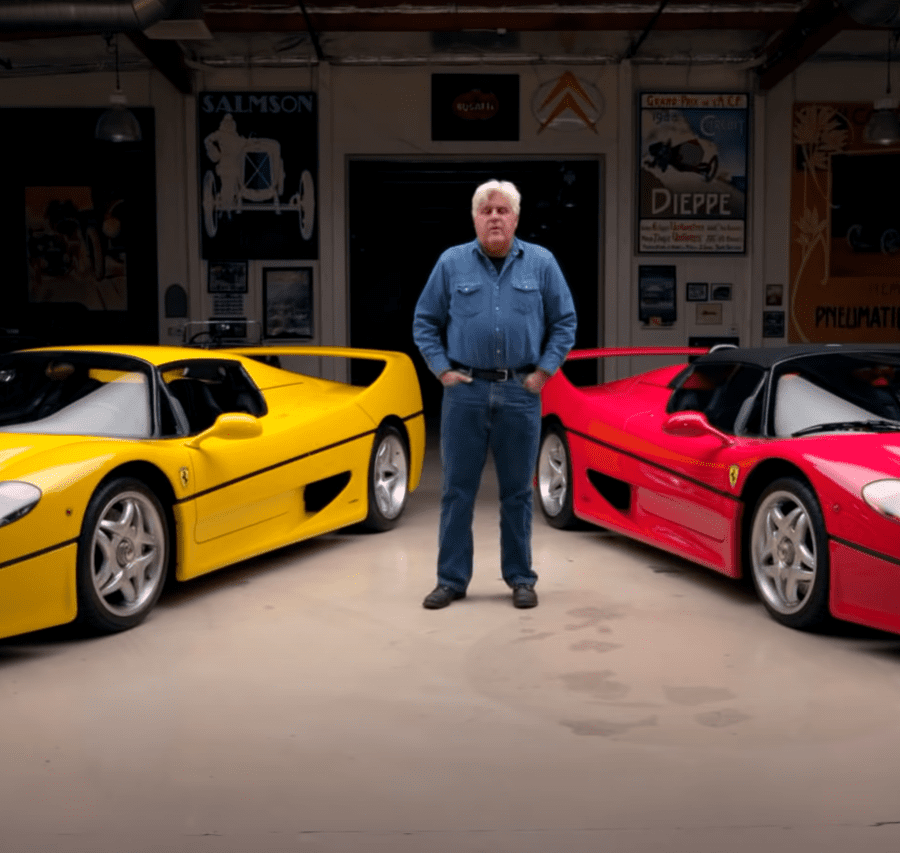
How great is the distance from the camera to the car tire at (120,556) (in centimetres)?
386

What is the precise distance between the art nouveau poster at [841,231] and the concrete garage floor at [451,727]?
26.5 ft

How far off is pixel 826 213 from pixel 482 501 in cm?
683

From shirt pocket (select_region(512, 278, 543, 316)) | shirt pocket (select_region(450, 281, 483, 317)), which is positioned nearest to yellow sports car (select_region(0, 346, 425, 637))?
shirt pocket (select_region(450, 281, 483, 317))

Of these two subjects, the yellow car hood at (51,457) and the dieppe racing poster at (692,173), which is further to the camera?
the dieppe racing poster at (692,173)

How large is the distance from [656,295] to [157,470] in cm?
870

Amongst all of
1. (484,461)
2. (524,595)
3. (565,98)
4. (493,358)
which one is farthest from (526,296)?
(565,98)

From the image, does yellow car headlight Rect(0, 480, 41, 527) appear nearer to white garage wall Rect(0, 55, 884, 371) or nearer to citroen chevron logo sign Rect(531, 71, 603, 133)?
white garage wall Rect(0, 55, 884, 371)

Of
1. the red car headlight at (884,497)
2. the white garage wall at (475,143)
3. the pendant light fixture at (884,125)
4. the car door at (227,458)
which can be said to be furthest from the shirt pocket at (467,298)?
the white garage wall at (475,143)

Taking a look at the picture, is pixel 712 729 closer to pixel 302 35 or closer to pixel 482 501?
pixel 482 501

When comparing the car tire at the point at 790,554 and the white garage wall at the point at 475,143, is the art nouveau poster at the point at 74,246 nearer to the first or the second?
the white garage wall at the point at 475,143

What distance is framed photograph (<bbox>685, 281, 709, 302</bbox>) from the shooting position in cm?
1216

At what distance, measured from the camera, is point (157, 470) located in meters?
4.23

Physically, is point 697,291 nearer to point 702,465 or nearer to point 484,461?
point 702,465

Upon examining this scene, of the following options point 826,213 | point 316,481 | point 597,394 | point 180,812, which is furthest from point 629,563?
point 826,213
